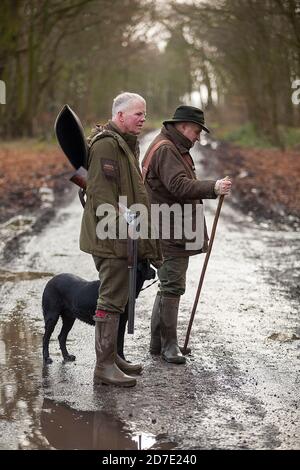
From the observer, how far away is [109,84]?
6312 cm

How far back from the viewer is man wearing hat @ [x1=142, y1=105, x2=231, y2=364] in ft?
22.5

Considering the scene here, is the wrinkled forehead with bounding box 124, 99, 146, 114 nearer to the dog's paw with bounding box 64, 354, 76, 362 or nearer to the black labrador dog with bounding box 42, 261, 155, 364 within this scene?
the black labrador dog with bounding box 42, 261, 155, 364

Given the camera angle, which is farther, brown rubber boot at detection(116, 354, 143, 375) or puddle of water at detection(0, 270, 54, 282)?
puddle of water at detection(0, 270, 54, 282)

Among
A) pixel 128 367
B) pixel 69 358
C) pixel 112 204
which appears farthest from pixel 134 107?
pixel 69 358

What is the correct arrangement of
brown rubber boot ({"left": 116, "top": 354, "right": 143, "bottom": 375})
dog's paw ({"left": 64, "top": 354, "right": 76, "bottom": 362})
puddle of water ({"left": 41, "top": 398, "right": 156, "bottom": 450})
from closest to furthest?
puddle of water ({"left": 41, "top": 398, "right": 156, "bottom": 450}) < brown rubber boot ({"left": 116, "top": 354, "right": 143, "bottom": 375}) < dog's paw ({"left": 64, "top": 354, "right": 76, "bottom": 362})

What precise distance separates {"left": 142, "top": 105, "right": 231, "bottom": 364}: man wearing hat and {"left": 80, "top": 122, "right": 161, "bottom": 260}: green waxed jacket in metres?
0.61

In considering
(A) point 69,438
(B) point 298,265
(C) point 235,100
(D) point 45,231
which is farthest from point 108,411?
(C) point 235,100

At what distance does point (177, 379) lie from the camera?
6.44 metres

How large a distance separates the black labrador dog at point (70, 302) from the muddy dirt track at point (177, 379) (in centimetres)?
24

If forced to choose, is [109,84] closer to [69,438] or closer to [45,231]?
[45,231]

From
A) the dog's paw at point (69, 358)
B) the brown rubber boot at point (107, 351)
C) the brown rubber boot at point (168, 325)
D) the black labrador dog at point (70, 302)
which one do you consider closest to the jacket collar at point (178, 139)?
the black labrador dog at point (70, 302)

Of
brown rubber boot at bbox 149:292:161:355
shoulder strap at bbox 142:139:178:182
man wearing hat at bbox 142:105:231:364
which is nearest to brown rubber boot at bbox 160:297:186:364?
man wearing hat at bbox 142:105:231:364

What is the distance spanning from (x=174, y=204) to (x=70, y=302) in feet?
3.97
